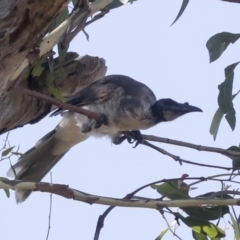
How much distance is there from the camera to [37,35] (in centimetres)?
176

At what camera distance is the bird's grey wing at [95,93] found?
12.5 ft

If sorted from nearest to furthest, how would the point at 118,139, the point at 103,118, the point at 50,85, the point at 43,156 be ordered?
the point at 50,85 → the point at 103,118 → the point at 118,139 → the point at 43,156

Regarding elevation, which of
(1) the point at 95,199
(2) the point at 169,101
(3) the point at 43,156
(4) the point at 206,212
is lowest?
(1) the point at 95,199

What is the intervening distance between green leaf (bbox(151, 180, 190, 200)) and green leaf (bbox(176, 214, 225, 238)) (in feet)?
0.30

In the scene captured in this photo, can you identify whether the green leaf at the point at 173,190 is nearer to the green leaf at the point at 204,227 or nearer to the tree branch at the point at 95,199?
the green leaf at the point at 204,227

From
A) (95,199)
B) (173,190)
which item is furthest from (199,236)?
(95,199)

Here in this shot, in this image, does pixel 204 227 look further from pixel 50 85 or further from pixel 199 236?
pixel 50 85

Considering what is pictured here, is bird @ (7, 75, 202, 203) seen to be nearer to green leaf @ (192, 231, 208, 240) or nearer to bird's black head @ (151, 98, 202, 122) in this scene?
bird's black head @ (151, 98, 202, 122)

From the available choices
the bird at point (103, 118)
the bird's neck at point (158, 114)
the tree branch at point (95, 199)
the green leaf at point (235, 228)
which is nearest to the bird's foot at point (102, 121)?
the bird at point (103, 118)

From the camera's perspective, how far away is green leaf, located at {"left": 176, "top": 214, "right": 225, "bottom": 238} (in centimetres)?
253

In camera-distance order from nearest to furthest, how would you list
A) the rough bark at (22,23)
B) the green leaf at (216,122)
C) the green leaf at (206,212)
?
the rough bark at (22,23) → the green leaf at (206,212) → the green leaf at (216,122)

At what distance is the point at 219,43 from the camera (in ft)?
8.63

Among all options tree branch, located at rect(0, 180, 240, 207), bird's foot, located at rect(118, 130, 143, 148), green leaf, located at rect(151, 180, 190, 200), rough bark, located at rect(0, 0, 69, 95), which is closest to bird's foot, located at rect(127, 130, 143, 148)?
bird's foot, located at rect(118, 130, 143, 148)

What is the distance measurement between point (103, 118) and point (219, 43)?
127 cm
